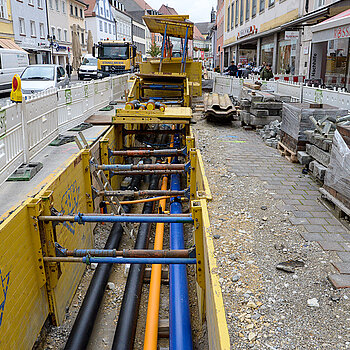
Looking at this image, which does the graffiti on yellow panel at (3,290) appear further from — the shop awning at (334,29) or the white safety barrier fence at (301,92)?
the shop awning at (334,29)

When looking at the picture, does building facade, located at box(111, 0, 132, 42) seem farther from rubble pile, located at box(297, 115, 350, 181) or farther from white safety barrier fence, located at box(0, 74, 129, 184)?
rubble pile, located at box(297, 115, 350, 181)

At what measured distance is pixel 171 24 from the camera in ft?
45.8

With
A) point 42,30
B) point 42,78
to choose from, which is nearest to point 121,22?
point 42,30

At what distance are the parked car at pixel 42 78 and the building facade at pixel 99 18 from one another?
156 feet

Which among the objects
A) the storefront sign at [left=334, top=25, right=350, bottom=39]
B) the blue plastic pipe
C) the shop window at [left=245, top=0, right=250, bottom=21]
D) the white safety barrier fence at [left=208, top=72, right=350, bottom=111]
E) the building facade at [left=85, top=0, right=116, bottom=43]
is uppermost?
the building facade at [left=85, top=0, right=116, bottom=43]

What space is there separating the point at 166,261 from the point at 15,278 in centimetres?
154

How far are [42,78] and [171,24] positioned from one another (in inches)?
276

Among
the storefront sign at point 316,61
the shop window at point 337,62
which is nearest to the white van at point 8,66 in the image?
the storefront sign at point 316,61

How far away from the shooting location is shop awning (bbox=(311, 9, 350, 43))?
13125 millimetres

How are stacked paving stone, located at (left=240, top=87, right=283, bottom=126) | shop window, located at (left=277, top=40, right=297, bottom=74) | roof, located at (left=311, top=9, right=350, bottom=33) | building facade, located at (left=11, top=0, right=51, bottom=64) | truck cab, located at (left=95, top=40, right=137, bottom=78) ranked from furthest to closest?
building facade, located at (left=11, top=0, right=51, bottom=64) → truck cab, located at (left=95, top=40, right=137, bottom=78) → shop window, located at (left=277, top=40, right=297, bottom=74) → roof, located at (left=311, top=9, right=350, bottom=33) → stacked paving stone, located at (left=240, top=87, right=283, bottom=126)

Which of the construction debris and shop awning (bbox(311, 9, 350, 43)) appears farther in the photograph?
shop awning (bbox(311, 9, 350, 43))

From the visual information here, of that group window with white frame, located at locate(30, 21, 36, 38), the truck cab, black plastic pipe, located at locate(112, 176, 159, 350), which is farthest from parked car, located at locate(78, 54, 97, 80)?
black plastic pipe, located at locate(112, 176, 159, 350)

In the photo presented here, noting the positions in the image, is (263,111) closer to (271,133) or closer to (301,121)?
(271,133)

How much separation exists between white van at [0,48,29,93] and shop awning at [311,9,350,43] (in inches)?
612
